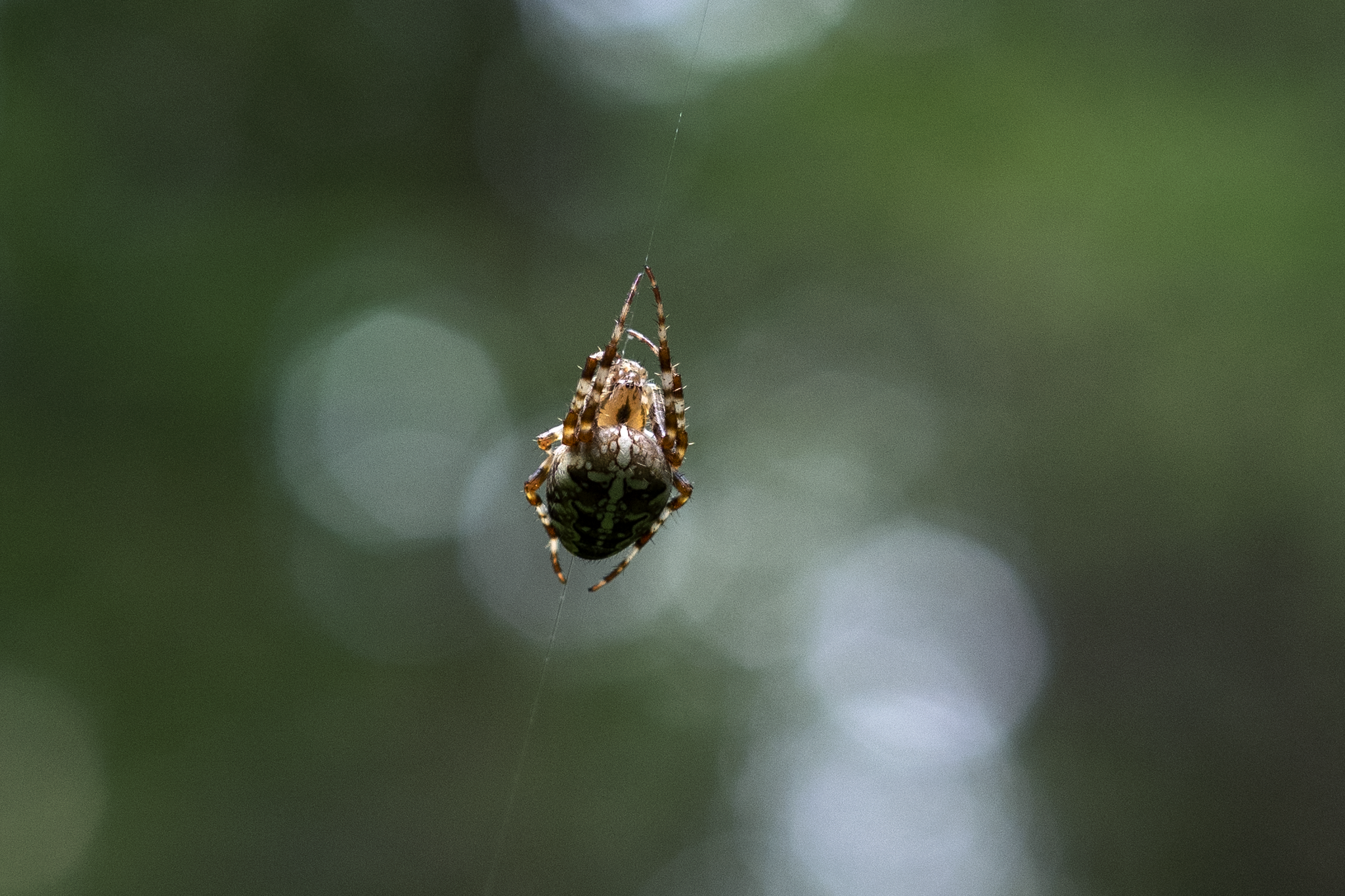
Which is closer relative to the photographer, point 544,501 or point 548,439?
point 544,501

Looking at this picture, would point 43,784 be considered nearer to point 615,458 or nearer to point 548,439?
point 548,439

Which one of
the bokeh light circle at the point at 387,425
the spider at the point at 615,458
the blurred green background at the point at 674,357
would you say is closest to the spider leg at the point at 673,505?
the spider at the point at 615,458

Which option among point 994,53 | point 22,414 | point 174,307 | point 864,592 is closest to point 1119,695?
point 864,592

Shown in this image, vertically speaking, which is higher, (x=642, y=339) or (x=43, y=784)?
(x=43, y=784)

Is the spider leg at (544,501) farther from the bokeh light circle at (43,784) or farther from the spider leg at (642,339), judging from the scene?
→ the bokeh light circle at (43,784)

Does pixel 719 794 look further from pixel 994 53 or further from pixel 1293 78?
pixel 1293 78

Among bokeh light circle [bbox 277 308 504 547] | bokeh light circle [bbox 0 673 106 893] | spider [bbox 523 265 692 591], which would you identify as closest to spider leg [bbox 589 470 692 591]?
spider [bbox 523 265 692 591]

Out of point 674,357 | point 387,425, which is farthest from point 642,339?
point 387,425
